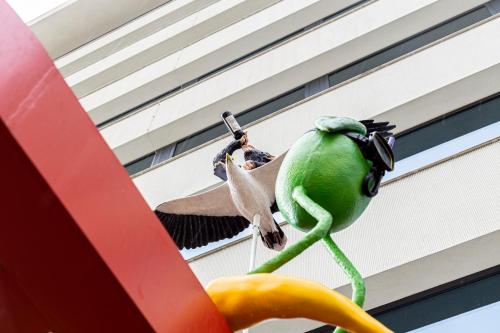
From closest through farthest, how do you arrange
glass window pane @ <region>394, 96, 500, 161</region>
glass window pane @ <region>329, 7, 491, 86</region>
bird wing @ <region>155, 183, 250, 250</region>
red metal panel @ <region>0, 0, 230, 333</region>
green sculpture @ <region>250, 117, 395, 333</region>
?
red metal panel @ <region>0, 0, 230, 333</region> → green sculpture @ <region>250, 117, 395, 333</region> → bird wing @ <region>155, 183, 250, 250</region> → glass window pane @ <region>394, 96, 500, 161</region> → glass window pane @ <region>329, 7, 491, 86</region>

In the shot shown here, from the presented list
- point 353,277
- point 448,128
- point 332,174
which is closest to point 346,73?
point 448,128

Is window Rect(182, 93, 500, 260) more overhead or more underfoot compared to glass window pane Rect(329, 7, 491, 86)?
more underfoot

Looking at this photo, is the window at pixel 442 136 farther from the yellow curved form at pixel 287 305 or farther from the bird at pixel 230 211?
the yellow curved form at pixel 287 305

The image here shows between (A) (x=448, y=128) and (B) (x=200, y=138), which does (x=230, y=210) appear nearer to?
(A) (x=448, y=128)

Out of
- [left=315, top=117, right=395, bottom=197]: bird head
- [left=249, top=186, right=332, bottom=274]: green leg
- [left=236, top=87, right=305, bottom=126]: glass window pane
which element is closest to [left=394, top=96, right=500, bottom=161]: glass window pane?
[left=236, top=87, right=305, bottom=126]: glass window pane

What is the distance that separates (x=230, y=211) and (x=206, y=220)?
0.34 feet

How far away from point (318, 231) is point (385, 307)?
355cm

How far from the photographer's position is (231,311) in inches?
35.1

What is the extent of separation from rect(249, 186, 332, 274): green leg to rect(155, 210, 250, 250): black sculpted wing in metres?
1.17

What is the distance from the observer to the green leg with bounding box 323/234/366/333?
3.38 ft

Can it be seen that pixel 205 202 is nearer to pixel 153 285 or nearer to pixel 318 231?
pixel 318 231

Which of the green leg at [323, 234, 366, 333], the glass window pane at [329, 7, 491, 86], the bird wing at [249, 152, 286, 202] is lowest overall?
the glass window pane at [329, 7, 491, 86]

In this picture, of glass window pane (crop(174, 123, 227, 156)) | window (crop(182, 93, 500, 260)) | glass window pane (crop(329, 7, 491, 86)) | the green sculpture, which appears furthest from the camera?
glass window pane (crop(174, 123, 227, 156))

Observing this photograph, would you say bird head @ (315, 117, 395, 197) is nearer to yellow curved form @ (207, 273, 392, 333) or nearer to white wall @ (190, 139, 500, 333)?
yellow curved form @ (207, 273, 392, 333)
